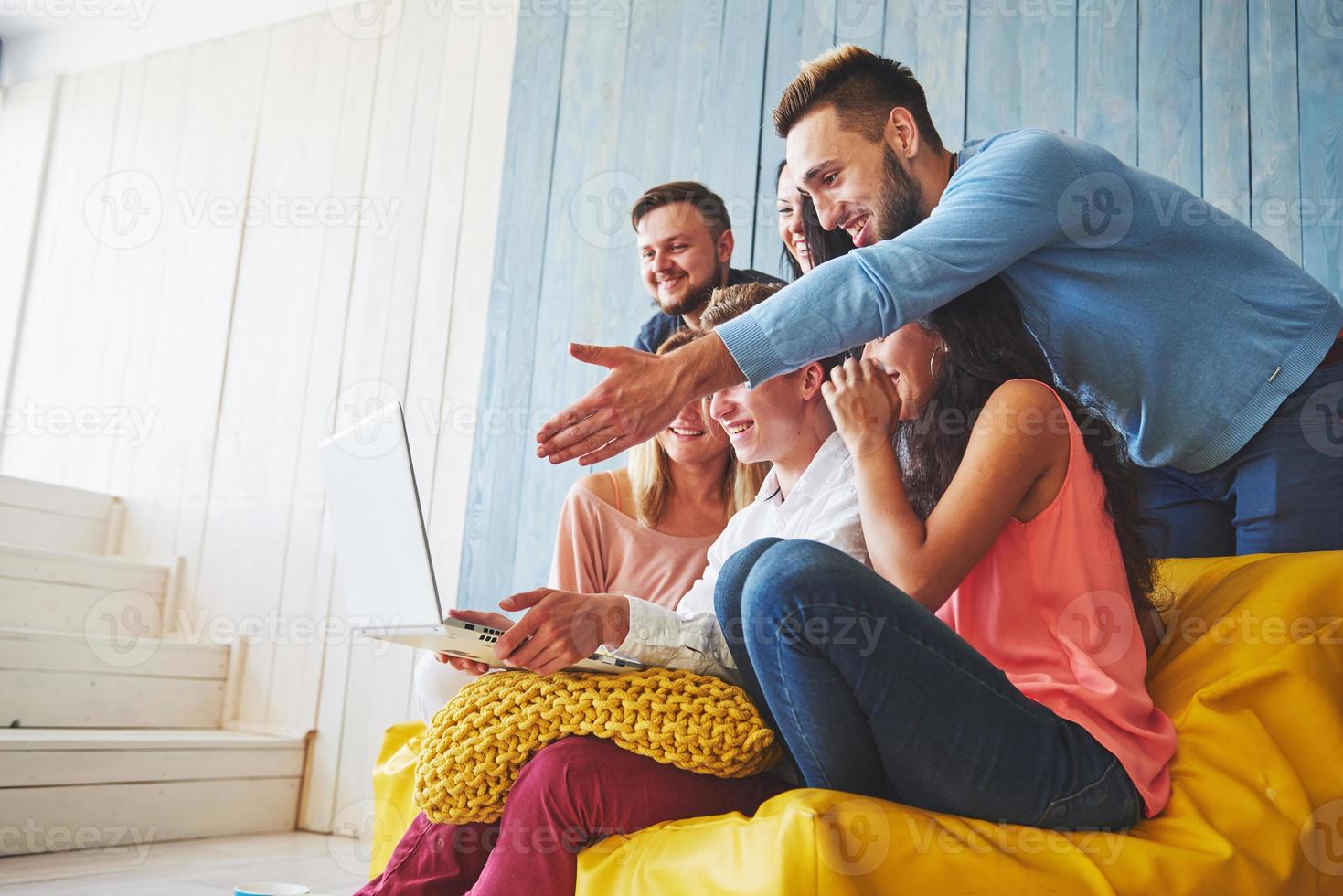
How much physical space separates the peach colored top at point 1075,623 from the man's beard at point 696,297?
1.24 metres

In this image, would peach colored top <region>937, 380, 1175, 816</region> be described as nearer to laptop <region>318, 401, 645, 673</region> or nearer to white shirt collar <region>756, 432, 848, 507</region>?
white shirt collar <region>756, 432, 848, 507</region>

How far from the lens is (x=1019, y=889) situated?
0.93m

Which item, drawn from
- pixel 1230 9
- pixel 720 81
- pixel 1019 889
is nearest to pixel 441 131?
pixel 720 81

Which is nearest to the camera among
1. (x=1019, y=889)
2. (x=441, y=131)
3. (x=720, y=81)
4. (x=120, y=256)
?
(x=1019, y=889)

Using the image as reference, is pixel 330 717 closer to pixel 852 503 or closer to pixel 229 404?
pixel 229 404

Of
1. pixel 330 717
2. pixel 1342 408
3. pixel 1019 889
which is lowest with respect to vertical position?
pixel 330 717

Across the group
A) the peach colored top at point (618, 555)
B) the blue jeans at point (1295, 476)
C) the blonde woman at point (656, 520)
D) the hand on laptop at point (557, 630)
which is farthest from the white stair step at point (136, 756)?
the blue jeans at point (1295, 476)

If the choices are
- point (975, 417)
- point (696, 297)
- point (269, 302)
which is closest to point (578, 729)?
point (975, 417)

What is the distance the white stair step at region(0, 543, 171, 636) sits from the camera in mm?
2752

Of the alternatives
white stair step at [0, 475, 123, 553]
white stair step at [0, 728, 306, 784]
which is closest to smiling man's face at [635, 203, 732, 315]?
white stair step at [0, 728, 306, 784]

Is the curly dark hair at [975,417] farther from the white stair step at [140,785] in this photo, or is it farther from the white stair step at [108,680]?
the white stair step at [108,680]

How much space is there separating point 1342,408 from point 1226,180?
0.81 meters

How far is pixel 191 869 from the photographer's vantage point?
2.18 m

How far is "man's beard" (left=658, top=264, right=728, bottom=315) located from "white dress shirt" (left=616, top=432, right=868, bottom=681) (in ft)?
2.87
